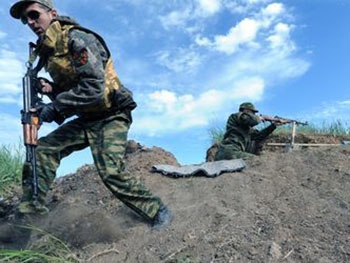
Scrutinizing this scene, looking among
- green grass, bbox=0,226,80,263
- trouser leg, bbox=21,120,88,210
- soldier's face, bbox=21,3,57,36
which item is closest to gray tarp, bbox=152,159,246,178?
trouser leg, bbox=21,120,88,210

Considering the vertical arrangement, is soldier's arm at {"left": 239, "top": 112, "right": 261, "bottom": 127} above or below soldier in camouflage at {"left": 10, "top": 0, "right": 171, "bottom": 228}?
above

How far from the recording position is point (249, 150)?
28.8 feet

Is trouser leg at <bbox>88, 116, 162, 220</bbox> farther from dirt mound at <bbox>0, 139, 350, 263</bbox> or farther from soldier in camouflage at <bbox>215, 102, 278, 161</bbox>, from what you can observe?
soldier in camouflage at <bbox>215, 102, 278, 161</bbox>

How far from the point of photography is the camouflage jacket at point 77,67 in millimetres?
3678

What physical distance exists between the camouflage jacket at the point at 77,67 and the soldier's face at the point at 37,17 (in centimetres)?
7

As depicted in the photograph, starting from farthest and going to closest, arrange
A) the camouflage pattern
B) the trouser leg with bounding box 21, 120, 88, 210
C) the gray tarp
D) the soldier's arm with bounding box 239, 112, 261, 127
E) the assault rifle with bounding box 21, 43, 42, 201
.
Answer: the soldier's arm with bounding box 239, 112, 261, 127, the camouflage pattern, the gray tarp, the trouser leg with bounding box 21, 120, 88, 210, the assault rifle with bounding box 21, 43, 42, 201

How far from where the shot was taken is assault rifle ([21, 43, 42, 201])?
3.84m

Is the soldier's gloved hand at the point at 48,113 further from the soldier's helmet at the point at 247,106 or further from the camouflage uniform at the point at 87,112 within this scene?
the soldier's helmet at the point at 247,106

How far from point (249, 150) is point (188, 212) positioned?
456 cm

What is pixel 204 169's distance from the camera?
5715 millimetres

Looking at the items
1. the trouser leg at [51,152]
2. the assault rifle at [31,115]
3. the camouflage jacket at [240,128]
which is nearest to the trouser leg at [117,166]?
the trouser leg at [51,152]

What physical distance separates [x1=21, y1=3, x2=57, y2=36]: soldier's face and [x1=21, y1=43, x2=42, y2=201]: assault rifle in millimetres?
240

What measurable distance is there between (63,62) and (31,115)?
0.50 meters

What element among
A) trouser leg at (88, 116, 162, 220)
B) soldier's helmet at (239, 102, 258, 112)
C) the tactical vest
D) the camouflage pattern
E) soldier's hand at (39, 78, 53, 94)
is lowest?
trouser leg at (88, 116, 162, 220)
